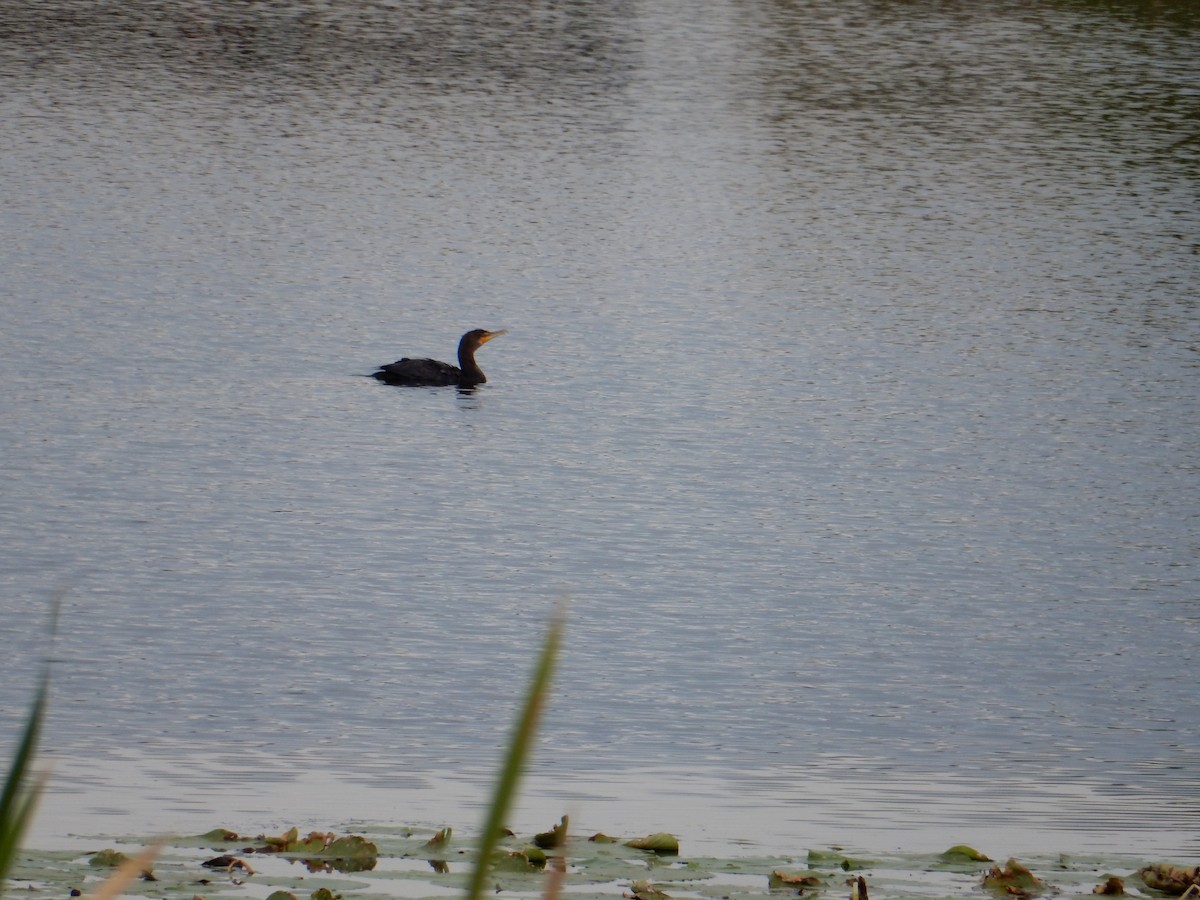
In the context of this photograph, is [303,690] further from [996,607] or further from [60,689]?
[996,607]

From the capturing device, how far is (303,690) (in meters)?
8.69

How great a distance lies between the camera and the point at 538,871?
237 inches

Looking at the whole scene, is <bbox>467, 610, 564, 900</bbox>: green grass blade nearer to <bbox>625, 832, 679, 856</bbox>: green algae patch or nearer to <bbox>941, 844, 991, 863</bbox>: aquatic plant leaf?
<bbox>625, 832, 679, 856</bbox>: green algae patch

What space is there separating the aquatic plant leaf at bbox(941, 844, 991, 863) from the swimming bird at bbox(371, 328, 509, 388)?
31.3ft

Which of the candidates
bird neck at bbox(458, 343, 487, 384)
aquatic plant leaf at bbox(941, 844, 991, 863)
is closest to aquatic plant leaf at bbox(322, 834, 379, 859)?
→ aquatic plant leaf at bbox(941, 844, 991, 863)

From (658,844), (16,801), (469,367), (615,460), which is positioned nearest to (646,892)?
(658,844)

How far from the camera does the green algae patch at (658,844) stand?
20.5ft

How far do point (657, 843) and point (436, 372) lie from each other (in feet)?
31.0

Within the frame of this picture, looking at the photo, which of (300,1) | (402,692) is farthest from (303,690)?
(300,1)

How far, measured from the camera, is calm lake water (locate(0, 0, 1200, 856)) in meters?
7.89

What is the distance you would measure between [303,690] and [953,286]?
12297 millimetres

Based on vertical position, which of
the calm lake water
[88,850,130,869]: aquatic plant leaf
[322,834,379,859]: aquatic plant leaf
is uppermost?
the calm lake water

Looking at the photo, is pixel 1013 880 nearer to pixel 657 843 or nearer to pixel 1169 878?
pixel 1169 878

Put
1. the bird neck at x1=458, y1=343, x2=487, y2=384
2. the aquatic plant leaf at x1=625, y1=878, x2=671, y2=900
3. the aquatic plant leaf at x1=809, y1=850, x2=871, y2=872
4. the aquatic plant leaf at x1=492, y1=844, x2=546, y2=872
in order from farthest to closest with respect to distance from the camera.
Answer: the bird neck at x1=458, y1=343, x2=487, y2=384 → the aquatic plant leaf at x1=809, y1=850, x2=871, y2=872 → the aquatic plant leaf at x1=492, y1=844, x2=546, y2=872 → the aquatic plant leaf at x1=625, y1=878, x2=671, y2=900
